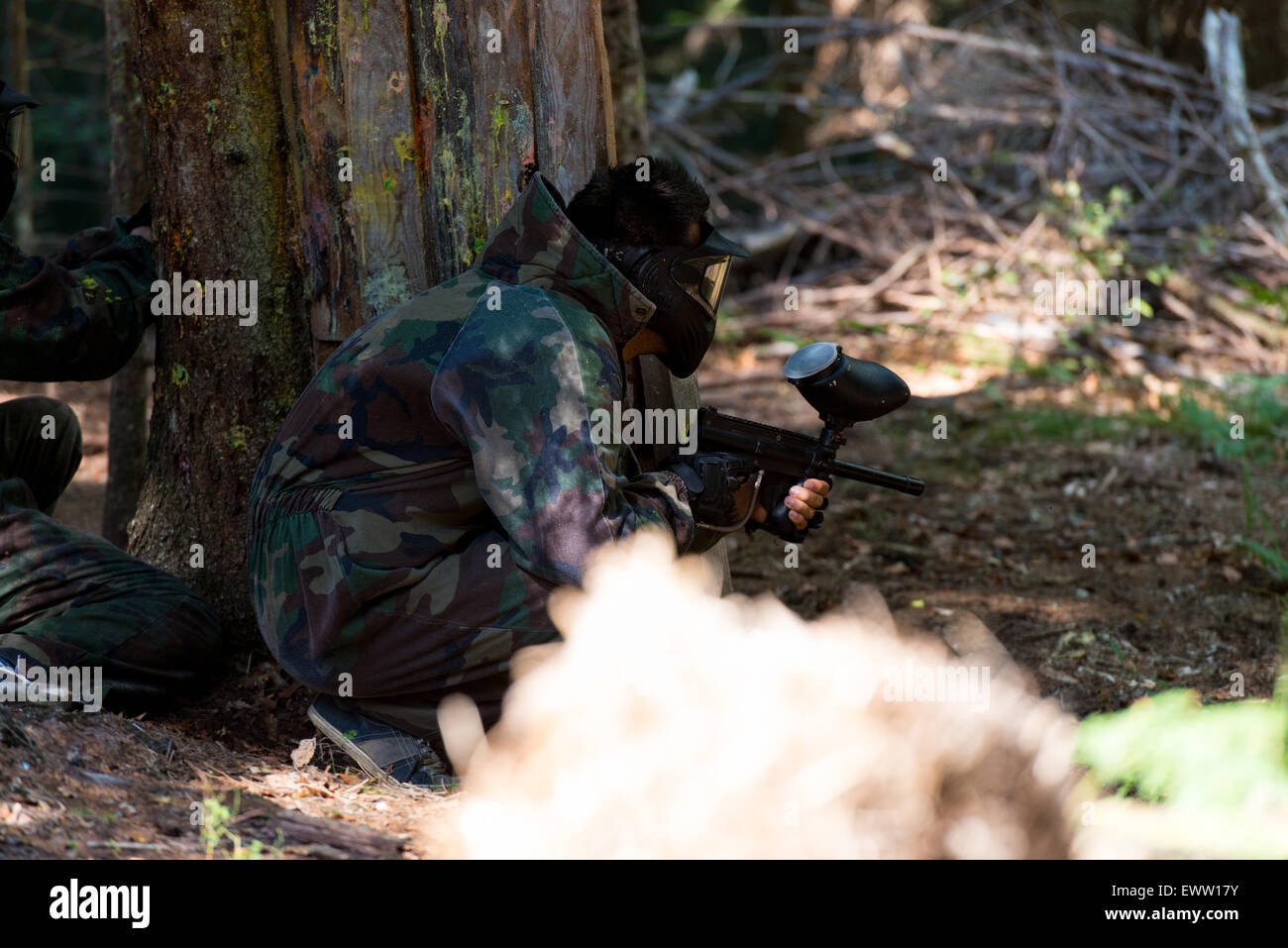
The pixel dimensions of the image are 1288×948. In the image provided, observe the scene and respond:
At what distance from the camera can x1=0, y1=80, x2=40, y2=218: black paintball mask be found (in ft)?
10.9

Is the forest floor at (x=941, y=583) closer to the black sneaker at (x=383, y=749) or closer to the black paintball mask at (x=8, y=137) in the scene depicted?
the black sneaker at (x=383, y=749)

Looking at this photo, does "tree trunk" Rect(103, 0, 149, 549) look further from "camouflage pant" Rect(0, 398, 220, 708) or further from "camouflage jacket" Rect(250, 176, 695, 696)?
"camouflage jacket" Rect(250, 176, 695, 696)

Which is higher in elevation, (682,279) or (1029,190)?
(1029,190)

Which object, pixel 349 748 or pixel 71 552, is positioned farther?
pixel 71 552

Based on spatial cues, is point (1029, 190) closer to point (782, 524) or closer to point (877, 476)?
point (877, 476)

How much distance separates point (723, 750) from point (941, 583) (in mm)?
2571

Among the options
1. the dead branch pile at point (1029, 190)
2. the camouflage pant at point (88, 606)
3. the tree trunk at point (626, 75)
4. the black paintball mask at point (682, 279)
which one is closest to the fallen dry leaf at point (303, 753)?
the camouflage pant at point (88, 606)

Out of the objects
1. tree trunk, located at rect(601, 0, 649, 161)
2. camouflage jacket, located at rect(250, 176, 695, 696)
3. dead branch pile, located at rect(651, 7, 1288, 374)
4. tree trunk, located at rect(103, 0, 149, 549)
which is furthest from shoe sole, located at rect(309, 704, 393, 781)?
dead branch pile, located at rect(651, 7, 1288, 374)

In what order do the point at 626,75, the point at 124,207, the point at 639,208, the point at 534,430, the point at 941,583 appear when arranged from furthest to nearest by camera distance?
the point at 626,75
the point at 941,583
the point at 124,207
the point at 639,208
the point at 534,430

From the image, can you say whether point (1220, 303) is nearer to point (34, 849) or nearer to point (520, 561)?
point (520, 561)

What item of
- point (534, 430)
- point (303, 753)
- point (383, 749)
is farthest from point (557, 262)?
point (303, 753)

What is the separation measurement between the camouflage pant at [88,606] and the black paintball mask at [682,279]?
1.61m

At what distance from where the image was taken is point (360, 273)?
11.2 feet

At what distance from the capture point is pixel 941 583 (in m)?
4.88
